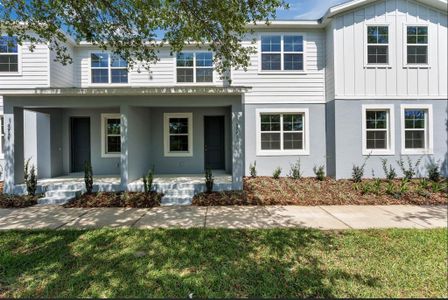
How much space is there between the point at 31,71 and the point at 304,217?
11613 millimetres

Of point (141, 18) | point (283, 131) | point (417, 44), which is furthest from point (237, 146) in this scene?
point (417, 44)

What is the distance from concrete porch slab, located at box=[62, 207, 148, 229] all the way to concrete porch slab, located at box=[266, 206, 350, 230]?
343cm

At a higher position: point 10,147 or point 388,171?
point 10,147

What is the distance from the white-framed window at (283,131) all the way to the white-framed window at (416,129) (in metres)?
3.72

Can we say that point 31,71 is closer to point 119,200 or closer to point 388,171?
point 119,200

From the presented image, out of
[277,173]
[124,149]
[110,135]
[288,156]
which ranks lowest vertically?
[277,173]

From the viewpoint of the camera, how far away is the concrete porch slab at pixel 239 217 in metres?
5.55

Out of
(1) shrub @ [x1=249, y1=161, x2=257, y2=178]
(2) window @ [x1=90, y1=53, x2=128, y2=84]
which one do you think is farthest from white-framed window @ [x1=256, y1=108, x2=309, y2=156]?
(2) window @ [x1=90, y1=53, x2=128, y2=84]

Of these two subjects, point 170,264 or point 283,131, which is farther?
point 283,131

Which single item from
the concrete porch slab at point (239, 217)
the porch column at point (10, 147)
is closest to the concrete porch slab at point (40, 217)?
the porch column at point (10, 147)

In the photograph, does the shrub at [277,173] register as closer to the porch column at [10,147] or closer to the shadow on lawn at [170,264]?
the shadow on lawn at [170,264]

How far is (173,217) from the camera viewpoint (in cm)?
622

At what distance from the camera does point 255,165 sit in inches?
415

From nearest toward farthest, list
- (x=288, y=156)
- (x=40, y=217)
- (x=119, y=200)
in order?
(x=40, y=217)
(x=119, y=200)
(x=288, y=156)
